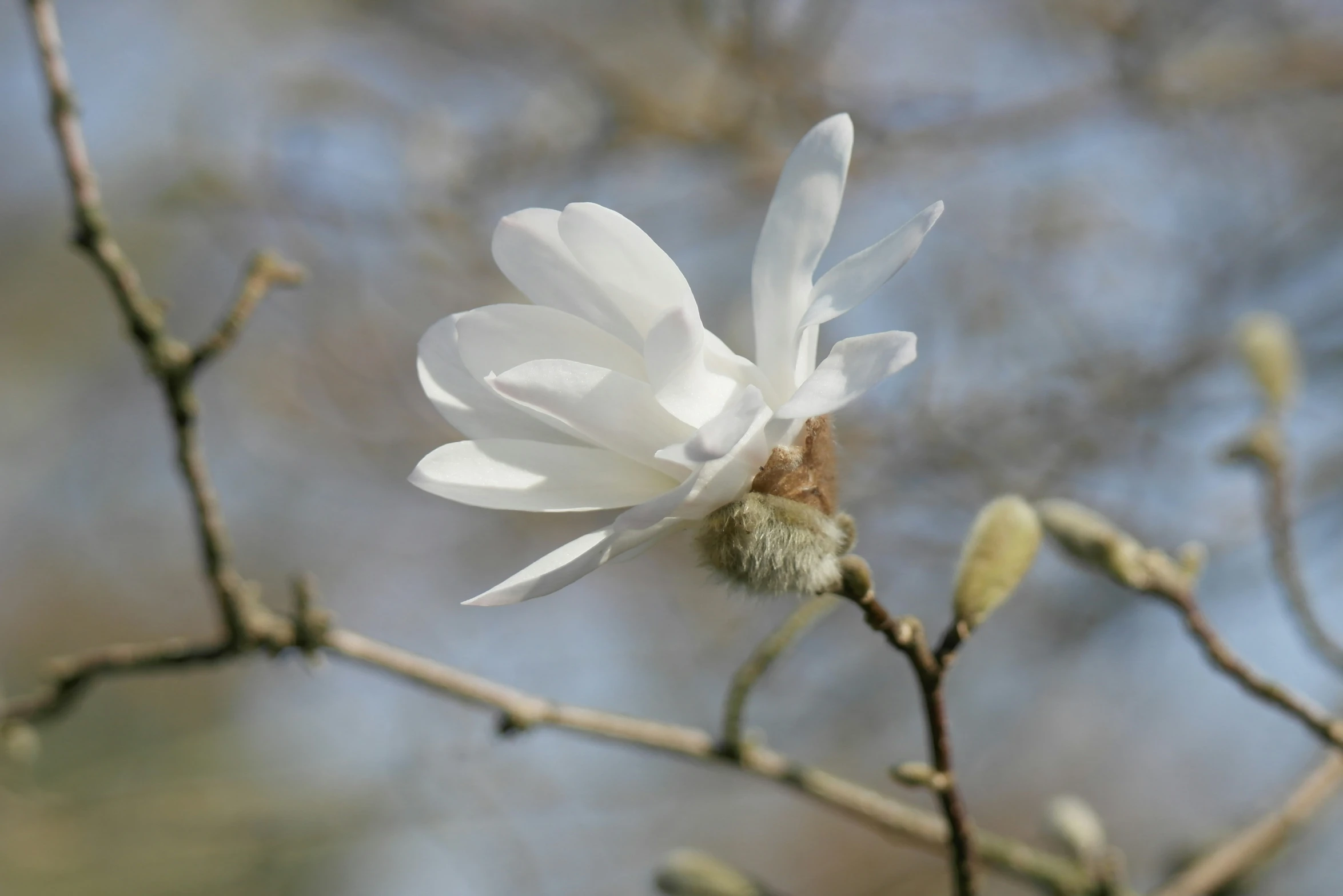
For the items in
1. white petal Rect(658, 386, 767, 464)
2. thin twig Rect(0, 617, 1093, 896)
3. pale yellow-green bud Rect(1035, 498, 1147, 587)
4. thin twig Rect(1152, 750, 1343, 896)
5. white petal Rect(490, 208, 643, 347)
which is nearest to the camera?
white petal Rect(658, 386, 767, 464)

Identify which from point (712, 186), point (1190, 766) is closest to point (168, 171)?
point (712, 186)

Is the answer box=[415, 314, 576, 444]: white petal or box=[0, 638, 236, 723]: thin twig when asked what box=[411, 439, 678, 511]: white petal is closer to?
box=[415, 314, 576, 444]: white petal

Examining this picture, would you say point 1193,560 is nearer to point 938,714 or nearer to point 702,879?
point 938,714

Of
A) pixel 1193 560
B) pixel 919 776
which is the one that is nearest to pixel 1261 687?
pixel 1193 560

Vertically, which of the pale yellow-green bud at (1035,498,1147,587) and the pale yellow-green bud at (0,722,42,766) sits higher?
the pale yellow-green bud at (1035,498,1147,587)

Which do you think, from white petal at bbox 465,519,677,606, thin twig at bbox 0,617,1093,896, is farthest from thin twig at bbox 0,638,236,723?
white petal at bbox 465,519,677,606

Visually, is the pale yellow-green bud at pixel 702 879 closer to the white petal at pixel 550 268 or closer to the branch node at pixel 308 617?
the branch node at pixel 308 617

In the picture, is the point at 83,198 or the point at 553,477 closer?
the point at 553,477
